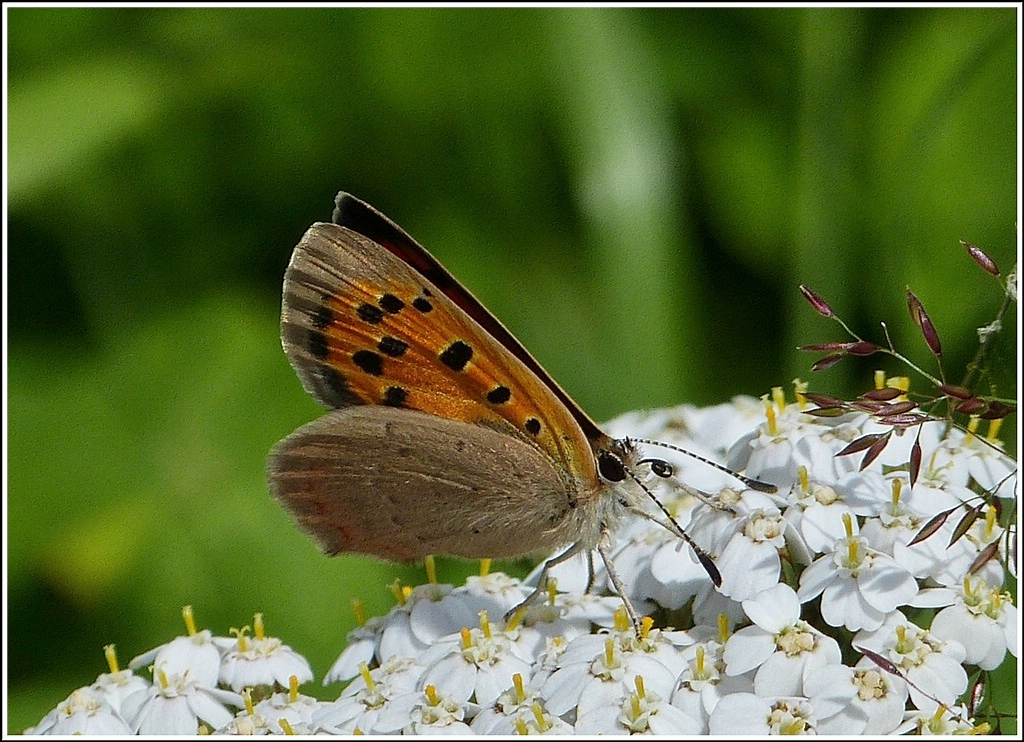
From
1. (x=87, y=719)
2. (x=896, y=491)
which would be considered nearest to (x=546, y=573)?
(x=896, y=491)

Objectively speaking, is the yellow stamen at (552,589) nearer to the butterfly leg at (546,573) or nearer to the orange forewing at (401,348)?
the butterfly leg at (546,573)

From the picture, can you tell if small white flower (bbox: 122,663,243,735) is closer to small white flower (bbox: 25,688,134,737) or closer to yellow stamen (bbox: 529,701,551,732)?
small white flower (bbox: 25,688,134,737)

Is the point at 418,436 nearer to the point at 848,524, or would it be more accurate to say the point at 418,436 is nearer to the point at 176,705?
the point at 176,705

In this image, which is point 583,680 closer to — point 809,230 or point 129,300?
point 809,230

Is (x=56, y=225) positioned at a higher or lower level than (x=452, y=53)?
lower

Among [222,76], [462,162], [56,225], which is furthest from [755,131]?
[56,225]

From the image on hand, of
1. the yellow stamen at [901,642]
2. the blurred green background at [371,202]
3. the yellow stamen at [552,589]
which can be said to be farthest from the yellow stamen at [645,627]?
the blurred green background at [371,202]
